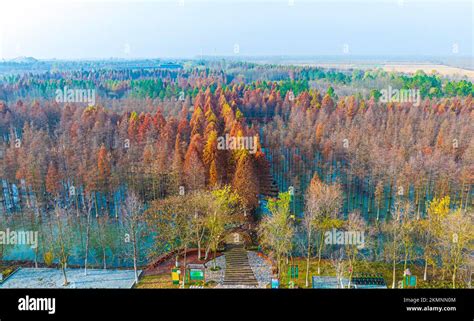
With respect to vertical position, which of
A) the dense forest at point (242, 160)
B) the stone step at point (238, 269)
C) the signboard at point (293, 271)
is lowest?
the signboard at point (293, 271)

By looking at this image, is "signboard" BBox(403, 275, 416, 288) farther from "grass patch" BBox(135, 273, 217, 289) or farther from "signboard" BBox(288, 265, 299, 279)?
"grass patch" BBox(135, 273, 217, 289)

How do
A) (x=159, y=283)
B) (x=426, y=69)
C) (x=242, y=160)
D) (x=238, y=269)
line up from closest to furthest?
(x=159, y=283)
(x=238, y=269)
(x=242, y=160)
(x=426, y=69)

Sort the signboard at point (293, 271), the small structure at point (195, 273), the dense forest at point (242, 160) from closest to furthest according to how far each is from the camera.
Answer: the small structure at point (195, 273) < the signboard at point (293, 271) < the dense forest at point (242, 160)

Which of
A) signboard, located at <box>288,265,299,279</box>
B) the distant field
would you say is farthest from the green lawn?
the distant field

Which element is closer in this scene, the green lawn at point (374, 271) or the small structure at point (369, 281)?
the small structure at point (369, 281)

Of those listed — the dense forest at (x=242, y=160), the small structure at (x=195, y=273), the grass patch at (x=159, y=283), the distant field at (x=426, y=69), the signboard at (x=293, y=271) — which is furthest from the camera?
the distant field at (x=426, y=69)

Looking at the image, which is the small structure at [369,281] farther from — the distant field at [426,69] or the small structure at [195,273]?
the distant field at [426,69]

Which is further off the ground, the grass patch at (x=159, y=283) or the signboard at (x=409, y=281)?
the grass patch at (x=159, y=283)

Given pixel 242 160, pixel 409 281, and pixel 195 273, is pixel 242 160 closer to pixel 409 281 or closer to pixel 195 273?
pixel 195 273

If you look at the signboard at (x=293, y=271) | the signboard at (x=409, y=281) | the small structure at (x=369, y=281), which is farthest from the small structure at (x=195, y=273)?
the signboard at (x=409, y=281)

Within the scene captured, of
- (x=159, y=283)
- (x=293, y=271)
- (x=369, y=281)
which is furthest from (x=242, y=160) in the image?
(x=369, y=281)
